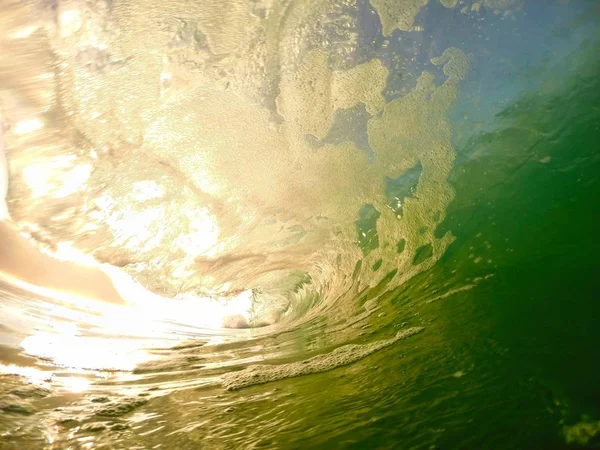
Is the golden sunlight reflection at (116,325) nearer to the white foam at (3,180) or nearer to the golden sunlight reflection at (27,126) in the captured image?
the white foam at (3,180)

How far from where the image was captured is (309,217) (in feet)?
15.1

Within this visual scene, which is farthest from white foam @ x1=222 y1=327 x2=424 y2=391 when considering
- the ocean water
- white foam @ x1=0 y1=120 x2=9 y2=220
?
white foam @ x1=0 y1=120 x2=9 y2=220

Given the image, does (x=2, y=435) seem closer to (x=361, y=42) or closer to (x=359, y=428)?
(x=359, y=428)

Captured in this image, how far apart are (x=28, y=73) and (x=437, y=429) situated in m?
3.54

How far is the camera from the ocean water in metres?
2.18

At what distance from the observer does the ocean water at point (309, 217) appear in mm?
2184

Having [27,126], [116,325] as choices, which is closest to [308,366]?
[116,325]

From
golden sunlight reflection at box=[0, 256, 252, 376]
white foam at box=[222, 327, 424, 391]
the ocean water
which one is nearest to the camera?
the ocean water

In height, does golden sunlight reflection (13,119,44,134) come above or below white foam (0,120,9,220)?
above

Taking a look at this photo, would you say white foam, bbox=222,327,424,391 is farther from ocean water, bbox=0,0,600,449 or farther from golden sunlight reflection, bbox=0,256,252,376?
golden sunlight reflection, bbox=0,256,252,376

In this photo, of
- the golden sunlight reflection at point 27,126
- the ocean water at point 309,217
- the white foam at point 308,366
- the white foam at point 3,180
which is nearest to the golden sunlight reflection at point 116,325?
the ocean water at point 309,217

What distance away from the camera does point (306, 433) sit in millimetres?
2029

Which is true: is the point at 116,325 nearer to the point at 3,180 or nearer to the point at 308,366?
the point at 3,180

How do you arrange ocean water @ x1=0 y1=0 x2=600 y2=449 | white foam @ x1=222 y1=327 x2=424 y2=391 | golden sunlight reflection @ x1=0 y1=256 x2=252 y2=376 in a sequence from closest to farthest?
ocean water @ x1=0 y1=0 x2=600 y2=449
white foam @ x1=222 y1=327 x2=424 y2=391
golden sunlight reflection @ x1=0 y1=256 x2=252 y2=376
